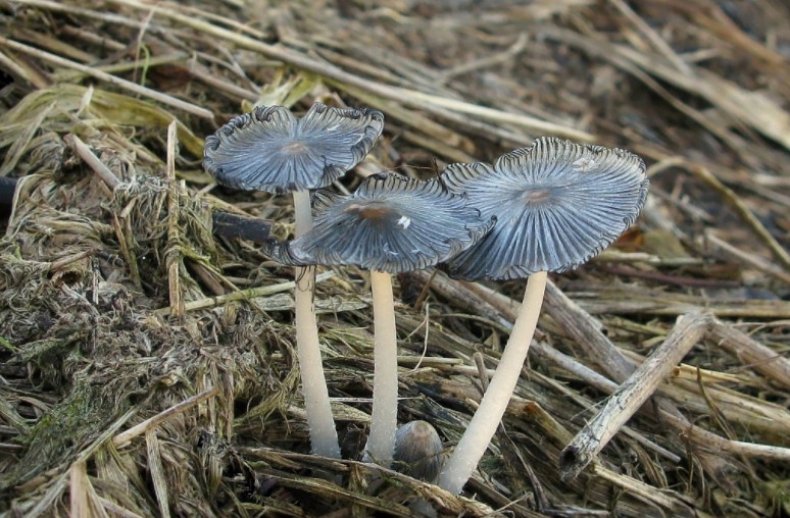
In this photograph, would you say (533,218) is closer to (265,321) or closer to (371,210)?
(371,210)

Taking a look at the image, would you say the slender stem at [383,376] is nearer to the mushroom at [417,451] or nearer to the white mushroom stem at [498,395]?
the mushroom at [417,451]

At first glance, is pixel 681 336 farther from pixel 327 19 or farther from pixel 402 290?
pixel 327 19

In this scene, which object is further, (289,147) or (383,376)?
(383,376)

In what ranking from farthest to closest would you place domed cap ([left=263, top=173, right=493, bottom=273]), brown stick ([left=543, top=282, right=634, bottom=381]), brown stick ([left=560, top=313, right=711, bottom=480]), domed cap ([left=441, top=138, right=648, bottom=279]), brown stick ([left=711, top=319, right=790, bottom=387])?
brown stick ([left=711, top=319, right=790, bottom=387])
brown stick ([left=543, top=282, right=634, bottom=381])
brown stick ([left=560, top=313, right=711, bottom=480])
domed cap ([left=441, top=138, right=648, bottom=279])
domed cap ([left=263, top=173, right=493, bottom=273])

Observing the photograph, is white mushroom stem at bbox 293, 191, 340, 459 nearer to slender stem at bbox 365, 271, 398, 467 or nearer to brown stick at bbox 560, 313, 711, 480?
slender stem at bbox 365, 271, 398, 467

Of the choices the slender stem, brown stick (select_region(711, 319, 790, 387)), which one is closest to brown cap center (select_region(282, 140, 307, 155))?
the slender stem

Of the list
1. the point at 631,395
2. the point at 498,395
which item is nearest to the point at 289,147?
the point at 498,395

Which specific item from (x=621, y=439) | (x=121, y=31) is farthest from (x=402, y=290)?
(x=121, y=31)
